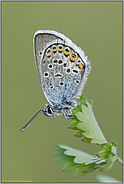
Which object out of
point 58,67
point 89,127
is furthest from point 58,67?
point 89,127

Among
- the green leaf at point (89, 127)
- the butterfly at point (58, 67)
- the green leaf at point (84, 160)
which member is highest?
the butterfly at point (58, 67)

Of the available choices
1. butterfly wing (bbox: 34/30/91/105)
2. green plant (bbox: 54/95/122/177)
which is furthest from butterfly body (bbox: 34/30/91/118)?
green plant (bbox: 54/95/122/177)

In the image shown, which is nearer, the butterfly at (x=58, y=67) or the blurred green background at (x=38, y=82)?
the butterfly at (x=58, y=67)

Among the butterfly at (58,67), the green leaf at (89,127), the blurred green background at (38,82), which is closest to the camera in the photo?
the green leaf at (89,127)

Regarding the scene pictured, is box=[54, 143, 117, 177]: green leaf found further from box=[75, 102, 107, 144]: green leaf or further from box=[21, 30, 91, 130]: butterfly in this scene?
box=[21, 30, 91, 130]: butterfly

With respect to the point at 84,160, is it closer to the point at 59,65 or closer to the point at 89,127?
the point at 89,127

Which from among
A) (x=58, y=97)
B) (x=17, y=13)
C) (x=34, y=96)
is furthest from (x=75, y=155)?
(x=17, y=13)

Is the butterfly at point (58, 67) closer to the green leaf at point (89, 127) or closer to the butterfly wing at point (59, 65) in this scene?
the butterfly wing at point (59, 65)

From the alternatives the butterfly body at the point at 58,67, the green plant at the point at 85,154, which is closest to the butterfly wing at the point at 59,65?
the butterfly body at the point at 58,67
